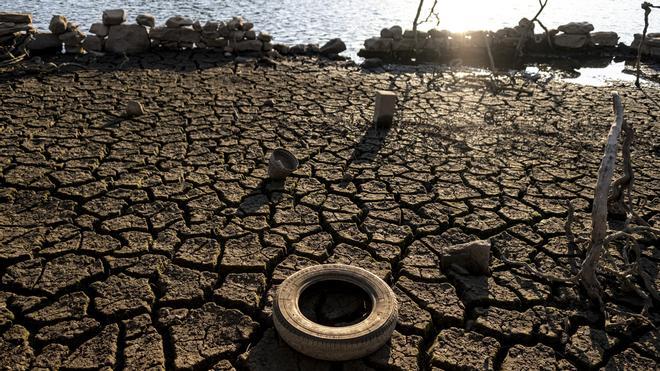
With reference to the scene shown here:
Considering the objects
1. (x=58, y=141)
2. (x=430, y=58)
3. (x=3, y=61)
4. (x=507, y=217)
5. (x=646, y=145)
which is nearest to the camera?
(x=507, y=217)

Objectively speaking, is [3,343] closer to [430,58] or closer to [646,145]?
[646,145]

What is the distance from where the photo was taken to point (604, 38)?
1325cm

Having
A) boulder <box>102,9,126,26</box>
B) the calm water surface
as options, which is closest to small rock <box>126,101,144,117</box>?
boulder <box>102,9,126,26</box>

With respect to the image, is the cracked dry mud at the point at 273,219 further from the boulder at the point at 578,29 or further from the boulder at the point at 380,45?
the boulder at the point at 578,29

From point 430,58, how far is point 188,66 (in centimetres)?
558

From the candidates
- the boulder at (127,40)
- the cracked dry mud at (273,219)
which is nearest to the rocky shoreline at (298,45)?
the boulder at (127,40)

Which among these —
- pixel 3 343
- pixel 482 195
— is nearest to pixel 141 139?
pixel 3 343

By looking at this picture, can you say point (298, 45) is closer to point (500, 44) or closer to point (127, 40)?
point (127, 40)

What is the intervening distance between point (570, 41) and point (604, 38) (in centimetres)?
94

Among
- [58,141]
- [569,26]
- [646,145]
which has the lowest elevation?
[58,141]

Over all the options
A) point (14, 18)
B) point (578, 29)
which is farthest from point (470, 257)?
point (578, 29)

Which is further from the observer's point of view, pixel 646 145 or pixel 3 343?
pixel 646 145

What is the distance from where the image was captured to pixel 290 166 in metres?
5.55

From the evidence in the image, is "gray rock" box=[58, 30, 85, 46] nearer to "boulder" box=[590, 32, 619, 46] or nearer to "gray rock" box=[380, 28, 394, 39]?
"gray rock" box=[380, 28, 394, 39]
